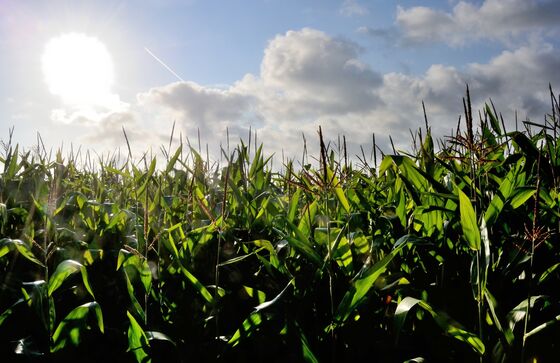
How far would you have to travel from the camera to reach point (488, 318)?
1.51 meters

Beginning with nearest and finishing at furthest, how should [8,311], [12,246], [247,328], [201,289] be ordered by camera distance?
1. [247,328]
2. [201,289]
3. [8,311]
4. [12,246]

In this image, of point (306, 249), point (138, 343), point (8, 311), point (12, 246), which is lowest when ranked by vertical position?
point (138, 343)

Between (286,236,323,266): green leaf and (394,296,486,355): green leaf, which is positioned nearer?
(394,296,486,355): green leaf

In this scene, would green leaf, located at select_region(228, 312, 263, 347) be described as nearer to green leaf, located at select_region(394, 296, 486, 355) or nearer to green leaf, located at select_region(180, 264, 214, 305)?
green leaf, located at select_region(180, 264, 214, 305)

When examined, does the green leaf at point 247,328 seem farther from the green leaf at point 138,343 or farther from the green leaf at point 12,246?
the green leaf at point 12,246

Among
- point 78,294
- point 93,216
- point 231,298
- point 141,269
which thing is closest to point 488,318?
point 231,298

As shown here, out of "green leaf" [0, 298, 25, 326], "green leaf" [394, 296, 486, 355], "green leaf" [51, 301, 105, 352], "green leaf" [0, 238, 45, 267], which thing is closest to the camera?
"green leaf" [394, 296, 486, 355]

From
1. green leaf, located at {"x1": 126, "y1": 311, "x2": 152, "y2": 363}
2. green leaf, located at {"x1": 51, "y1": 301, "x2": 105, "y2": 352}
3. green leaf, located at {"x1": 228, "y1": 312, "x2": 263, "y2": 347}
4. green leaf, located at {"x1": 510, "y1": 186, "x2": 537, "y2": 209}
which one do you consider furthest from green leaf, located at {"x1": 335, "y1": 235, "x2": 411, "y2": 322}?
green leaf, located at {"x1": 51, "y1": 301, "x2": 105, "y2": 352}

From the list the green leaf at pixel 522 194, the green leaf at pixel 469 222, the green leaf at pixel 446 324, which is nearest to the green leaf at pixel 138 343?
the green leaf at pixel 446 324

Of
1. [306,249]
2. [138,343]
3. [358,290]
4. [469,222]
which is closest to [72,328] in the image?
[138,343]

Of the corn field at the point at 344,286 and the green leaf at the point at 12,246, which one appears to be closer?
the corn field at the point at 344,286

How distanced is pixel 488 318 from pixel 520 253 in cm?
27

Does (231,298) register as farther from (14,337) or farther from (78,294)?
(14,337)

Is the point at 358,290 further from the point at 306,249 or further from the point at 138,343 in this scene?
the point at 138,343
